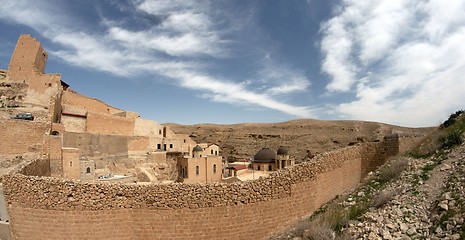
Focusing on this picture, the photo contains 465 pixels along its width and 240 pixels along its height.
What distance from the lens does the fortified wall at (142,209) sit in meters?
6.52

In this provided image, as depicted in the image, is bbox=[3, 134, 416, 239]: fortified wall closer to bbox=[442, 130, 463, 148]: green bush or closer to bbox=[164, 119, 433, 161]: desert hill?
bbox=[442, 130, 463, 148]: green bush

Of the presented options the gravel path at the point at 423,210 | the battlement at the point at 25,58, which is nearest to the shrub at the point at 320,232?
the gravel path at the point at 423,210

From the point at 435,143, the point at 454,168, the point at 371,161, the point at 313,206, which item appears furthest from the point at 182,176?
the point at 454,168

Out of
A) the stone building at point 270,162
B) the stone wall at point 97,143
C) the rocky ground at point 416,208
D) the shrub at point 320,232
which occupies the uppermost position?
the stone wall at point 97,143

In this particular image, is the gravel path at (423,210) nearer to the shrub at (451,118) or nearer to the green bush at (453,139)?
the green bush at (453,139)

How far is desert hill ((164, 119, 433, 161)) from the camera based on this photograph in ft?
100.0

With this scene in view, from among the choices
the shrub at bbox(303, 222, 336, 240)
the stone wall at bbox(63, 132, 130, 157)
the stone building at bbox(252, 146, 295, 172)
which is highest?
the stone wall at bbox(63, 132, 130, 157)

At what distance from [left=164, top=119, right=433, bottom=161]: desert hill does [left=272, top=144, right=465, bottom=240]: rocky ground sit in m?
21.8

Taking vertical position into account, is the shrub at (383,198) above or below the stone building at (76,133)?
below

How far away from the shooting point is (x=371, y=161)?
12.0 meters

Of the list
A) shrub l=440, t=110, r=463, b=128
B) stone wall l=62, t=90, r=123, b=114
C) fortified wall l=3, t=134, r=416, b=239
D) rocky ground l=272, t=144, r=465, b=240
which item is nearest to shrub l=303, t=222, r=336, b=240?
rocky ground l=272, t=144, r=465, b=240

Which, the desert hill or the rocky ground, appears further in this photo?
the desert hill

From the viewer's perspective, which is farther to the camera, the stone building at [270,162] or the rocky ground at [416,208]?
the stone building at [270,162]

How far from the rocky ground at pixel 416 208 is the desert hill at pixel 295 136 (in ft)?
71.5
